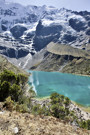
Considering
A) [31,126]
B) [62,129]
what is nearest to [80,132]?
[62,129]

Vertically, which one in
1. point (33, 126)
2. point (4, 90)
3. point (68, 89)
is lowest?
point (68, 89)

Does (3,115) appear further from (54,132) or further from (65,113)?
(65,113)

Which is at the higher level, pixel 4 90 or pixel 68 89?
pixel 4 90

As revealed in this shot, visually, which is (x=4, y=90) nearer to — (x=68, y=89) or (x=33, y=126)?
(x=33, y=126)

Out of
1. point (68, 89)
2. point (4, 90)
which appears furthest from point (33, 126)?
point (68, 89)

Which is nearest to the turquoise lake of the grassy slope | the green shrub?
the green shrub


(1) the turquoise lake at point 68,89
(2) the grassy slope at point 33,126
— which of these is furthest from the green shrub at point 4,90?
(1) the turquoise lake at point 68,89

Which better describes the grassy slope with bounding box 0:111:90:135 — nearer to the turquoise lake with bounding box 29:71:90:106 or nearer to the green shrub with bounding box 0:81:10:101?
the green shrub with bounding box 0:81:10:101

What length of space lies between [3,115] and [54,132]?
5837mm

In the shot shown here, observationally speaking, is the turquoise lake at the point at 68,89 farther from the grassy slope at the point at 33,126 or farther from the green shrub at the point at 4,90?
the grassy slope at the point at 33,126

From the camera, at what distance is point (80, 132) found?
12227 millimetres

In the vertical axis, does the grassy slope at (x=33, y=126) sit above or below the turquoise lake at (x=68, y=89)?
above

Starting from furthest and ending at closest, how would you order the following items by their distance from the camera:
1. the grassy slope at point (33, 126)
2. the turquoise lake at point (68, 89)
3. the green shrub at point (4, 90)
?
the turquoise lake at point (68, 89)
the green shrub at point (4, 90)
the grassy slope at point (33, 126)

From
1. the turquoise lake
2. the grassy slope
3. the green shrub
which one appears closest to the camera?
the grassy slope
